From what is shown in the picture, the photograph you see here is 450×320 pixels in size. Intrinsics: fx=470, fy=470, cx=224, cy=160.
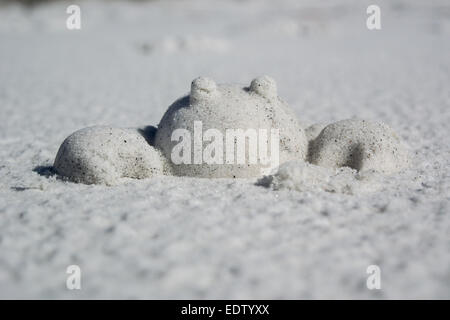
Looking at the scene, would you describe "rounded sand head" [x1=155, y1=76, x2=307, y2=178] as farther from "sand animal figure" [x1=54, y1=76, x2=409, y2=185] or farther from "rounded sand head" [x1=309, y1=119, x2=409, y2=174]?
"rounded sand head" [x1=309, y1=119, x2=409, y2=174]

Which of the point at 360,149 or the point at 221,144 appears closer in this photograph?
the point at 221,144

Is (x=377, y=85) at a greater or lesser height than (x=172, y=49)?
lesser

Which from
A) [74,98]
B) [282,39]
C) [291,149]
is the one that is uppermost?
[282,39]

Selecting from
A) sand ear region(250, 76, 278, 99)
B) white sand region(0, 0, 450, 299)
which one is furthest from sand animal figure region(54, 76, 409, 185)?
white sand region(0, 0, 450, 299)

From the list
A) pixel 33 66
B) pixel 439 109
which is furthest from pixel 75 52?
pixel 439 109

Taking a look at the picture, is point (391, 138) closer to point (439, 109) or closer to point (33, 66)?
point (439, 109)

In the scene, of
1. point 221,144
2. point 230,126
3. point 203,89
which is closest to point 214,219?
point 221,144

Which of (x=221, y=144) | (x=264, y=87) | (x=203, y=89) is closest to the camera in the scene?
(x=221, y=144)

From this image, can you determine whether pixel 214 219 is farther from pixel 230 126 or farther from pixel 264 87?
pixel 264 87
